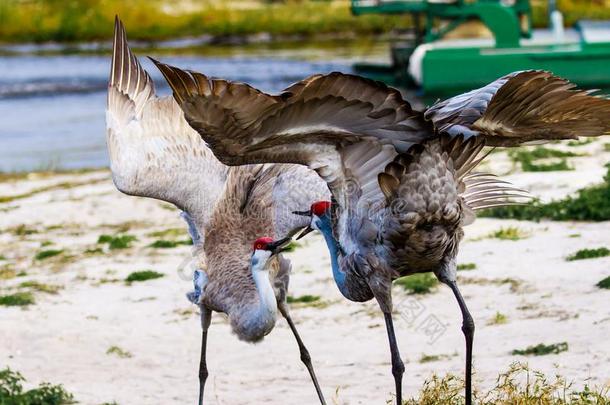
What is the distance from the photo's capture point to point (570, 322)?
7977 millimetres

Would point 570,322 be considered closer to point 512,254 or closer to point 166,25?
point 512,254

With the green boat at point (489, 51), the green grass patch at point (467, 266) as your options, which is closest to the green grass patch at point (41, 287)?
the green grass patch at point (467, 266)

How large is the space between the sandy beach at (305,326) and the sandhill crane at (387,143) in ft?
4.46

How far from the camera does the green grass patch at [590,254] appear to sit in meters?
9.37

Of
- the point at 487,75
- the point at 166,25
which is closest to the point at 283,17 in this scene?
the point at 166,25

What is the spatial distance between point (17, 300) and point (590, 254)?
15.8 feet

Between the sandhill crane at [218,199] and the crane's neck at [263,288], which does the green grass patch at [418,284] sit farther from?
the crane's neck at [263,288]

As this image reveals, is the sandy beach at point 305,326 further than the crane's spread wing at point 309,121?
Yes

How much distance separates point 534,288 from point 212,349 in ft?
8.18

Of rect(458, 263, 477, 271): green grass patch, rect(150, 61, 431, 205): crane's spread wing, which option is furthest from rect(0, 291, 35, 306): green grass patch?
rect(150, 61, 431, 205): crane's spread wing

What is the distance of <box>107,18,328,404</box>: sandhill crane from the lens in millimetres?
6723

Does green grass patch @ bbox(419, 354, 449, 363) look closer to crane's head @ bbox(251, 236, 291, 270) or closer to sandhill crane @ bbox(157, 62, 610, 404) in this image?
crane's head @ bbox(251, 236, 291, 270)

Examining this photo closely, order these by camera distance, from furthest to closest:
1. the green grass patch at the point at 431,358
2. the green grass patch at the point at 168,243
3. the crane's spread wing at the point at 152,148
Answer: the green grass patch at the point at 168,243, the green grass patch at the point at 431,358, the crane's spread wing at the point at 152,148

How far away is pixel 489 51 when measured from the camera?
22.2 metres
